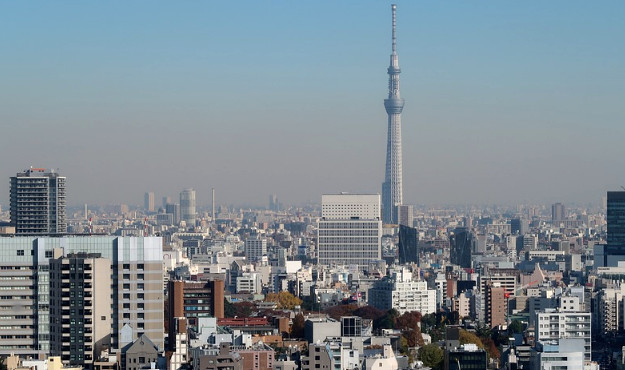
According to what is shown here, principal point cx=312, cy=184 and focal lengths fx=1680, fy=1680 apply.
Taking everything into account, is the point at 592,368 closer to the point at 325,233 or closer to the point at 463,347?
the point at 463,347

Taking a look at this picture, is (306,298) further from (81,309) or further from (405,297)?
(81,309)

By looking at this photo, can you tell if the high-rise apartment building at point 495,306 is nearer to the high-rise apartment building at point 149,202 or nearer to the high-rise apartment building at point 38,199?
the high-rise apartment building at point 38,199

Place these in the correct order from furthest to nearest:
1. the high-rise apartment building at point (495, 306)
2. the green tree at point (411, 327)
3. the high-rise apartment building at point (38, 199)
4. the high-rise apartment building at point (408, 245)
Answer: the high-rise apartment building at point (408, 245), the high-rise apartment building at point (38, 199), the high-rise apartment building at point (495, 306), the green tree at point (411, 327)

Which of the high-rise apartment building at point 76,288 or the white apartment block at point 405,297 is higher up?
the high-rise apartment building at point 76,288

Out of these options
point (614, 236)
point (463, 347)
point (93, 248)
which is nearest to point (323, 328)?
point (463, 347)

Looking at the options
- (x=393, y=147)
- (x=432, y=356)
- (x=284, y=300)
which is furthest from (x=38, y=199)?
(x=393, y=147)

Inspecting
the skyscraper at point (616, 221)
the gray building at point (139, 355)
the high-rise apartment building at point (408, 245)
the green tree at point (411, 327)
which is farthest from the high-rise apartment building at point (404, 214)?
the gray building at point (139, 355)
